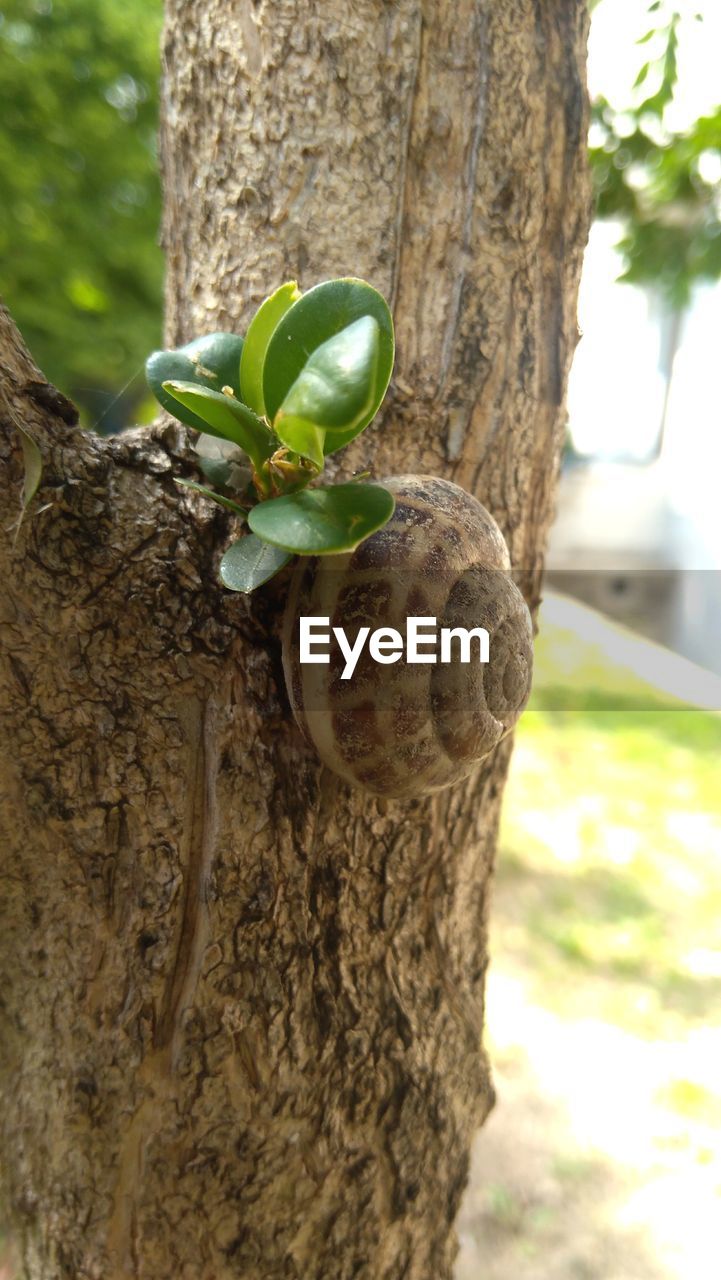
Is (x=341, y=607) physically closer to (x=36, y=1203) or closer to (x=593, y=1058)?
(x=36, y=1203)

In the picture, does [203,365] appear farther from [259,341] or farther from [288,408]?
[288,408]

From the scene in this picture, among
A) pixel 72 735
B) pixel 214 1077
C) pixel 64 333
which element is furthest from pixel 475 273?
pixel 64 333

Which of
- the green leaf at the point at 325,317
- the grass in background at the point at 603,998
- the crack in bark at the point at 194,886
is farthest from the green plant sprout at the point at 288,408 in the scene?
the grass in background at the point at 603,998

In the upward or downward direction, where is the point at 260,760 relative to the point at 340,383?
downward

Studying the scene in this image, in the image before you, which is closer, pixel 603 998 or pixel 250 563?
pixel 250 563

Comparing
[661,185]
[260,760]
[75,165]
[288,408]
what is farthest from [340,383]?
[75,165]

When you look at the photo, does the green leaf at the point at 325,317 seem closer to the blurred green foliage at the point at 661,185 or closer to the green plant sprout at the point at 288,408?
the green plant sprout at the point at 288,408

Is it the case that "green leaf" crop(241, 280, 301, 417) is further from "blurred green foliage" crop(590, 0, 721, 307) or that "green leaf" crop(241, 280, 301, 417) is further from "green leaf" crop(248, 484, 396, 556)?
"blurred green foliage" crop(590, 0, 721, 307)
